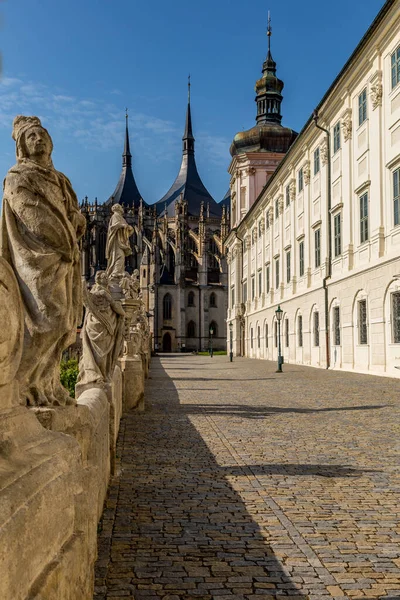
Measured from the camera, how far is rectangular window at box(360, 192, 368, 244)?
23438 millimetres

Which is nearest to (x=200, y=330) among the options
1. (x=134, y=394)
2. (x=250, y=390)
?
(x=250, y=390)

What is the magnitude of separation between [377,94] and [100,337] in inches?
683

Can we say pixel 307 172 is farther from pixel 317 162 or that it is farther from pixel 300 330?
pixel 300 330

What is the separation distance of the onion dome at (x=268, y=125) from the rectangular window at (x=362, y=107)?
113ft

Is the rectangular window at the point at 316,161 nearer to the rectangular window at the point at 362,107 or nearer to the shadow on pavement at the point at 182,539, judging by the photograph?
the rectangular window at the point at 362,107

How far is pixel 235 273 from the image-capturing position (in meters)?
58.8

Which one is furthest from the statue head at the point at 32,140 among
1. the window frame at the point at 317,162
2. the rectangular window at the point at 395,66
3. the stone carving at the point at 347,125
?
the window frame at the point at 317,162

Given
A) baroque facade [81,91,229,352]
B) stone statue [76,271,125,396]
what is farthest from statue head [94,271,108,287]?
baroque facade [81,91,229,352]

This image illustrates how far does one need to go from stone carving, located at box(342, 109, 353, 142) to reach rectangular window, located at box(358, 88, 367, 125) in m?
1.02

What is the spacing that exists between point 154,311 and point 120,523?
261 feet

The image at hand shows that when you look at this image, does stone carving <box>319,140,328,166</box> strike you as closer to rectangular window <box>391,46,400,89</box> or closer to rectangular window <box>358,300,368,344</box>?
rectangular window <box>391,46,400,89</box>

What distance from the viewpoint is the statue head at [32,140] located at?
143 inches

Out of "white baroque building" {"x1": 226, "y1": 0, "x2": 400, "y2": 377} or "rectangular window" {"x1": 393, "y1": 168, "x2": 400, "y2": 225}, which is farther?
"white baroque building" {"x1": 226, "y1": 0, "x2": 400, "y2": 377}

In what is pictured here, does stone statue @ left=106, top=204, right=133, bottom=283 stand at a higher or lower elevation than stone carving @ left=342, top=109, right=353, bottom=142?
lower
